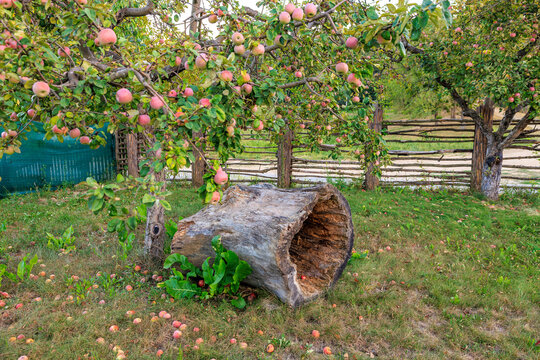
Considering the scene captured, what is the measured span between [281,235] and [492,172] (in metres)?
5.53

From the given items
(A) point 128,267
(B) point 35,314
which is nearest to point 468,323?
(A) point 128,267

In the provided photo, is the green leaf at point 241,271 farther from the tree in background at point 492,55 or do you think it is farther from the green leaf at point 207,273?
the tree in background at point 492,55

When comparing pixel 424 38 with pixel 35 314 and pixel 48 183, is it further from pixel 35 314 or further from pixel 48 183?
pixel 48 183

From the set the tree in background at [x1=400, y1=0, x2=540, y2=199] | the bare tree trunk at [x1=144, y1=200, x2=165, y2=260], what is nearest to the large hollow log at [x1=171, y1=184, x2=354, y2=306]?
the bare tree trunk at [x1=144, y1=200, x2=165, y2=260]

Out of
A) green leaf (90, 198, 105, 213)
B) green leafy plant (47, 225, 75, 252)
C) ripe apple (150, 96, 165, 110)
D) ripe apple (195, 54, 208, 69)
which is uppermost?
ripe apple (195, 54, 208, 69)

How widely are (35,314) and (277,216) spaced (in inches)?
80.0

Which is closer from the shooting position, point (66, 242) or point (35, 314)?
point (35, 314)

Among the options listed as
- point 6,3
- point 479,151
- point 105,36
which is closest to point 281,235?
point 105,36

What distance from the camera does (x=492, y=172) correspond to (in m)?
6.42

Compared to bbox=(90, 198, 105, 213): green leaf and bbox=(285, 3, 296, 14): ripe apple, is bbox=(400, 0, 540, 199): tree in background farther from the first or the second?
bbox=(90, 198, 105, 213): green leaf

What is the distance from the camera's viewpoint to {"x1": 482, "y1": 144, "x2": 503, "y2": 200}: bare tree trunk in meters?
6.37

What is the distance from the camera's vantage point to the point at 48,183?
24.4ft

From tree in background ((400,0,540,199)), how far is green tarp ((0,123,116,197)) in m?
6.77

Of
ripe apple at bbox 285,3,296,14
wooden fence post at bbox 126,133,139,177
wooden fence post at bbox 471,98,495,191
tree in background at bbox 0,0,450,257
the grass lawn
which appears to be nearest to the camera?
tree in background at bbox 0,0,450,257
